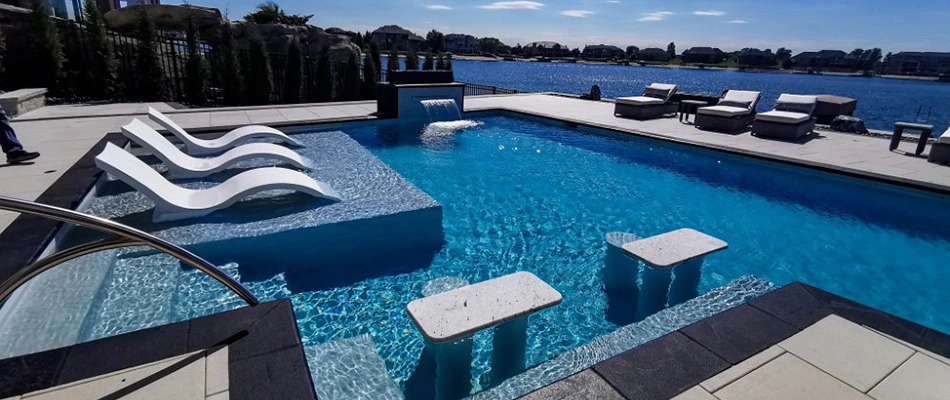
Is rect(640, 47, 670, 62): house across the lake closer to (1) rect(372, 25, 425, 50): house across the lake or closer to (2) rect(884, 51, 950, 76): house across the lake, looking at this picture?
(2) rect(884, 51, 950, 76): house across the lake

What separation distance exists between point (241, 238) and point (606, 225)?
4192 mm

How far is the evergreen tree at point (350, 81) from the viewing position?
51.5 feet

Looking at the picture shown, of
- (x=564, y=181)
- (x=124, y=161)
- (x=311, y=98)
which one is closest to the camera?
(x=124, y=161)

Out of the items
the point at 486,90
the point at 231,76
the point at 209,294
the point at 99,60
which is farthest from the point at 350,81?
the point at 209,294

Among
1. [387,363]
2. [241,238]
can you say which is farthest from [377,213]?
[387,363]

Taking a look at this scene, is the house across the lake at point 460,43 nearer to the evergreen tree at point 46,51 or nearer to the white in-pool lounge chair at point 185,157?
the evergreen tree at point 46,51

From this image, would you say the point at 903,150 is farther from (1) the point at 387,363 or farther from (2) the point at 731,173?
(1) the point at 387,363

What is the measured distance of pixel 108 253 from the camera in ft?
13.3

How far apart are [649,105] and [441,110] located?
5.74 meters

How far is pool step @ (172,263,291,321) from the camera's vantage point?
3576mm

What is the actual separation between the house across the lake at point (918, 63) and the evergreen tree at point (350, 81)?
11200cm

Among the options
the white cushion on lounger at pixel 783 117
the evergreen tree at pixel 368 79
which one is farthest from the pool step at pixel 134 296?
the evergreen tree at pixel 368 79

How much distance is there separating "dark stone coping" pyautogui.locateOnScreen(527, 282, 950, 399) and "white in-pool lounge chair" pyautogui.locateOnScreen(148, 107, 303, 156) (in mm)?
7260

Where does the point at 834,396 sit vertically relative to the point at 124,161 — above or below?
below
